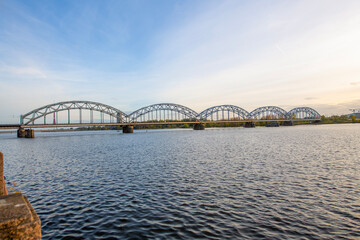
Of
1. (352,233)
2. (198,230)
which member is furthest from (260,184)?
(198,230)

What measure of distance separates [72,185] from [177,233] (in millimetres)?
10280

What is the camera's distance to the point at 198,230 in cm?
832

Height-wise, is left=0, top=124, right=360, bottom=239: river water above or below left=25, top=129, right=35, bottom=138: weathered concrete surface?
below

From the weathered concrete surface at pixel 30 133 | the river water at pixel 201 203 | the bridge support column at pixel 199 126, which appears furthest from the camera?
the bridge support column at pixel 199 126

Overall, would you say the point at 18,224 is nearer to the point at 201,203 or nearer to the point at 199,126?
the point at 201,203

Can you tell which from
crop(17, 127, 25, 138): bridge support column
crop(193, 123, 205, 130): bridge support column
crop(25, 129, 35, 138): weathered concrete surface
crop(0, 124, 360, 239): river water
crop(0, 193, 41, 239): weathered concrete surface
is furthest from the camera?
crop(193, 123, 205, 130): bridge support column

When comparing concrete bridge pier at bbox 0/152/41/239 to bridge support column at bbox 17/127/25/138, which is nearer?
concrete bridge pier at bbox 0/152/41/239

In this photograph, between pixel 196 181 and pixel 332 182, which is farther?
pixel 196 181

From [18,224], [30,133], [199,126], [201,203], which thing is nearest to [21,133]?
[30,133]

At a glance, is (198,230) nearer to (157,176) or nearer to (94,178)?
(157,176)

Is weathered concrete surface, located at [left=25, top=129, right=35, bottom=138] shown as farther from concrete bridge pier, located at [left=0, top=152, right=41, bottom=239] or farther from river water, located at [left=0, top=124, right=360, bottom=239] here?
concrete bridge pier, located at [left=0, top=152, right=41, bottom=239]

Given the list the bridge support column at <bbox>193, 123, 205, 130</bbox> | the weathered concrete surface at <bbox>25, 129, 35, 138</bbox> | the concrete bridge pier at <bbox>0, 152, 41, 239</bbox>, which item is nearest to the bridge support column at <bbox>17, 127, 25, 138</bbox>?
the weathered concrete surface at <bbox>25, 129, 35, 138</bbox>

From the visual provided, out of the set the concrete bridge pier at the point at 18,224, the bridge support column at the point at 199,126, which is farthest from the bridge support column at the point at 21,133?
the concrete bridge pier at the point at 18,224

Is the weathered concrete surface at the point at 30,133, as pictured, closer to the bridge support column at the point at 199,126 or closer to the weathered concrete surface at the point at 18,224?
the bridge support column at the point at 199,126
